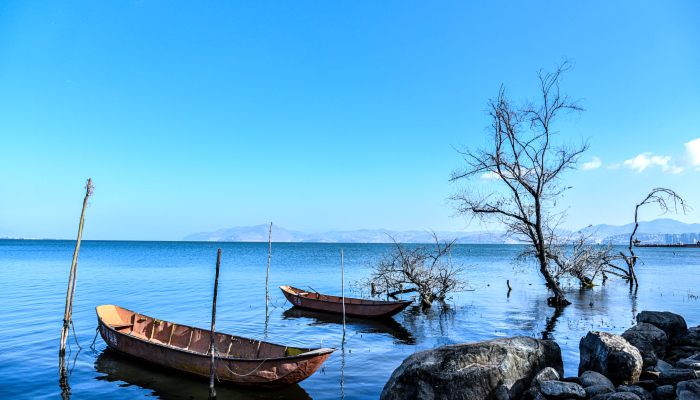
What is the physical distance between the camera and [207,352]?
1373 centimetres

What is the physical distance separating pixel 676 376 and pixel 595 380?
1764mm

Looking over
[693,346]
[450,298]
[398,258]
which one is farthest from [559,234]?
Answer: [693,346]

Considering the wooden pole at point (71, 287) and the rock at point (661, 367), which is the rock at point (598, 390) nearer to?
the rock at point (661, 367)

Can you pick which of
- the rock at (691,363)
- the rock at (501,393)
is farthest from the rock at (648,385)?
the rock at (501,393)

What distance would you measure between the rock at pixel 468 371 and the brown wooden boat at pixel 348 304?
42.6 feet

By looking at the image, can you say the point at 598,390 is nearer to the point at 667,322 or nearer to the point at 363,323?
the point at 667,322

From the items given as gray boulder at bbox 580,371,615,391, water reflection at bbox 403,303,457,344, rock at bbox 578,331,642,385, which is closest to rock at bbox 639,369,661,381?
rock at bbox 578,331,642,385

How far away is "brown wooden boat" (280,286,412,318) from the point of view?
77.3 feet

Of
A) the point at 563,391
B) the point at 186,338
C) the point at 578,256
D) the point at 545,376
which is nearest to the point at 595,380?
the point at 545,376

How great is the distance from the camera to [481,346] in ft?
Answer: 32.9

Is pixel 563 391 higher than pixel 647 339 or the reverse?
the reverse

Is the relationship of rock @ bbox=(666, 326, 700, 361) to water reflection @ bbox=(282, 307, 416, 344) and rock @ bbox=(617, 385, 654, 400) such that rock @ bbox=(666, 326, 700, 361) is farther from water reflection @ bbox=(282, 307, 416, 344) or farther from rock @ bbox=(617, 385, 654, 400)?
water reflection @ bbox=(282, 307, 416, 344)

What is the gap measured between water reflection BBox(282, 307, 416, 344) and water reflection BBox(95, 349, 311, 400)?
7914mm

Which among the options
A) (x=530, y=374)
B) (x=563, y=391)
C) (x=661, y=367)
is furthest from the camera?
(x=661, y=367)
